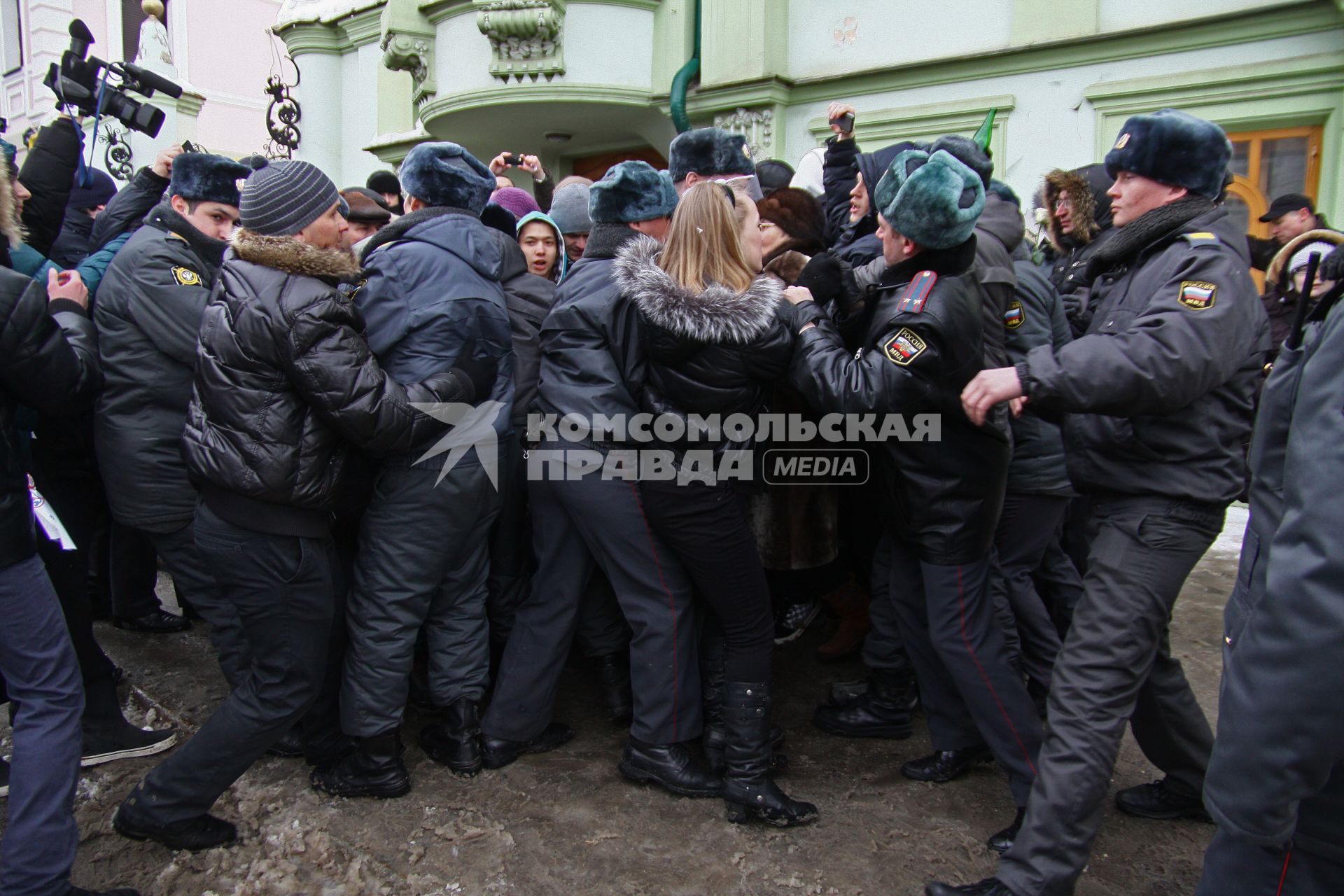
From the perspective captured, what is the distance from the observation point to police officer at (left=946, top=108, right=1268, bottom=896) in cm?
222

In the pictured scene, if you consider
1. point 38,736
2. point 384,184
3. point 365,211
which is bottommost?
point 38,736

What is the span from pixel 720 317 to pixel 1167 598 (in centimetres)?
142

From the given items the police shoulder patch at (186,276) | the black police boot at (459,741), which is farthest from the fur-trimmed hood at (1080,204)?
the police shoulder patch at (186,276)

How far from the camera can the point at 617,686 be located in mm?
3447

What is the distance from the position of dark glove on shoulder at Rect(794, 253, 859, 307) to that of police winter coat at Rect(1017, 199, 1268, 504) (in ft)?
2.28

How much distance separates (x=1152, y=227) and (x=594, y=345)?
165 cm

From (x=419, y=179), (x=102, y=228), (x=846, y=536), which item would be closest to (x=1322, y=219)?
(x=846, y=536)

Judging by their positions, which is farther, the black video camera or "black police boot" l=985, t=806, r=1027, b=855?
the black video camera

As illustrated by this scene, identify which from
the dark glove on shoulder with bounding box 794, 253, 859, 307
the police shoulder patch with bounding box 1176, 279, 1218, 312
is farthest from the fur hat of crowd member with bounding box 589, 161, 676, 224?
the police shoulder patch with bounding box 1176, 279, 1218, 312

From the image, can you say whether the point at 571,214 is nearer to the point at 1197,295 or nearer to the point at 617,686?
the point at 617,686

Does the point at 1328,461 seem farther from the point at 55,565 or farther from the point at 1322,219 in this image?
the point at 1322,219

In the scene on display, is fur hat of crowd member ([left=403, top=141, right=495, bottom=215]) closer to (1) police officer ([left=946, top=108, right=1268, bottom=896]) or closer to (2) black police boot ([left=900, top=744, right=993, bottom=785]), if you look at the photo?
(1) police officer ([left=946, top=108, right=1268, bottom=896])

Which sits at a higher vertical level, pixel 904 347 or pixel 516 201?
pixel 516 201

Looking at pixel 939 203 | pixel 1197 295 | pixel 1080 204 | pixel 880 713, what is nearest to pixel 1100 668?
pixel 1197 295
